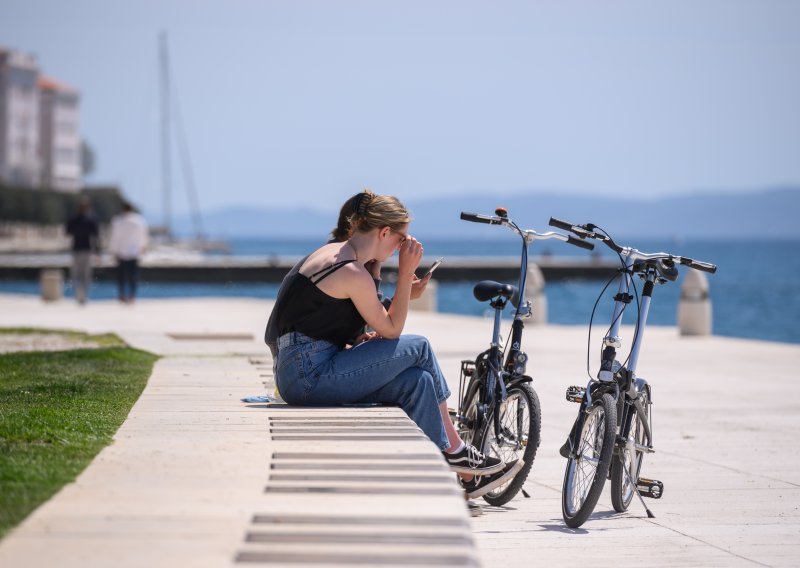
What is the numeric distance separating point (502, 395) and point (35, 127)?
503 feet

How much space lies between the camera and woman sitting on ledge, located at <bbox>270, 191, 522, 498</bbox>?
6684 millimetres

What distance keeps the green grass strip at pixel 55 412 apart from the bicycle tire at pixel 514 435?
1.93 meters

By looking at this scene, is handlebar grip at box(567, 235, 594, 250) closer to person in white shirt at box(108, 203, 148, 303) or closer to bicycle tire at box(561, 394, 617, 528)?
bicycle tire at box(561, 394, 617, 528)

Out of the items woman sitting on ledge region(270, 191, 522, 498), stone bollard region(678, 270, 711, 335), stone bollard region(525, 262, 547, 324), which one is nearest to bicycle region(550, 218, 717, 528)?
woman sitting on ledge region(270, 191, 522, 498)

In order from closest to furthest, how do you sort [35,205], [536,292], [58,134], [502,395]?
[502,395], [536,292], [35,205], [58,134]

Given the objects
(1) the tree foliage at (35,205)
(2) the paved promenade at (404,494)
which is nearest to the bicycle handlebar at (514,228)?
(2) the paved promenade at (404,494)

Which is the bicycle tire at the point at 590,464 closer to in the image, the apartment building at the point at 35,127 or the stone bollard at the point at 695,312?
the stone bollard at the point at 695,312

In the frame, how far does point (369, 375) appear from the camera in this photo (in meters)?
6.72

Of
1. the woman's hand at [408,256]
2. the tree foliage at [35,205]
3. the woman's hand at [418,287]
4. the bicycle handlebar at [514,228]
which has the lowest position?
the tree foliage at [35,205]

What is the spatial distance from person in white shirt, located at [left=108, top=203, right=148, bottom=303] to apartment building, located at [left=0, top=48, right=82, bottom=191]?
376 feet

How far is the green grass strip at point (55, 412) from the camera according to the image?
5113 mm

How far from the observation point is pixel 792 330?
5575 cm

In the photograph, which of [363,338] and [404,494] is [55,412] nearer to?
[363,338]

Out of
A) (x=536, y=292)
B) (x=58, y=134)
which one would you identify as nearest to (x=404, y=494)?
(x=536, y=292)
